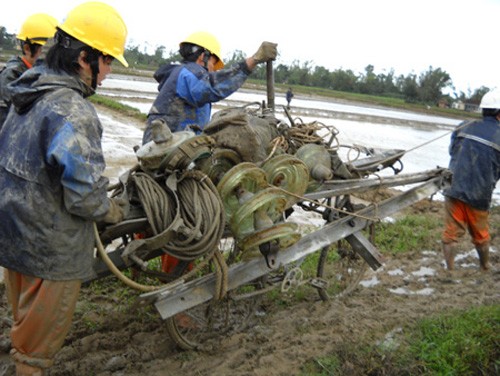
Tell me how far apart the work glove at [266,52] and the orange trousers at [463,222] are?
9.79ft

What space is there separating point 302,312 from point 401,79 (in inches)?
3414

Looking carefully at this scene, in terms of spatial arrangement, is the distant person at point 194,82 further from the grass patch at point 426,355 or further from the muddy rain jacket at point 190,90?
the grass patch at point 426,355

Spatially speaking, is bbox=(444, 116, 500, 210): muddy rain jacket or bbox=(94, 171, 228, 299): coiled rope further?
bbox=(444, 116, 500, 210): muddy rain jacket

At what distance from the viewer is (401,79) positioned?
8400cm

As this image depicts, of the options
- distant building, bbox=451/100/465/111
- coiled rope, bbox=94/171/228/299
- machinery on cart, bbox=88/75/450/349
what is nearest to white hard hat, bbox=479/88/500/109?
A: machinery on cart, bbox=88/75/450/349

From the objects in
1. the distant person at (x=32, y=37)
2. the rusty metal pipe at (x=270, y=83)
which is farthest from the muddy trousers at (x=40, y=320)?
the distant person at (x=32, y=37)

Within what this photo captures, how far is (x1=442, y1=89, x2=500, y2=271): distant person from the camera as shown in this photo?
16.7 feet

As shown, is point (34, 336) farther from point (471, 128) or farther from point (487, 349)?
point (471, 128)

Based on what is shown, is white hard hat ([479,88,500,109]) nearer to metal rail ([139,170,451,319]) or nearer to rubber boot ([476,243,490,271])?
Result: metal rail ([139,170,451,319])

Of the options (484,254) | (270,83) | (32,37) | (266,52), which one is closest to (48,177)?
(266,52)

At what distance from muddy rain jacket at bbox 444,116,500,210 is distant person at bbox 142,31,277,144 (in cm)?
287

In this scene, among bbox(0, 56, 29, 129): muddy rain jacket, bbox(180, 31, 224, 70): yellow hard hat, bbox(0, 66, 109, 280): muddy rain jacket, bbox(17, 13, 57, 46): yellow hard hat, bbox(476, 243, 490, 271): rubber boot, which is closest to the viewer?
bbox(0, 66, 109, 280): muddy rain jacket

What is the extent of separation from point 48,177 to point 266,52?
1.93 meters

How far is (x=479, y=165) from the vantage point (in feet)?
16.8
